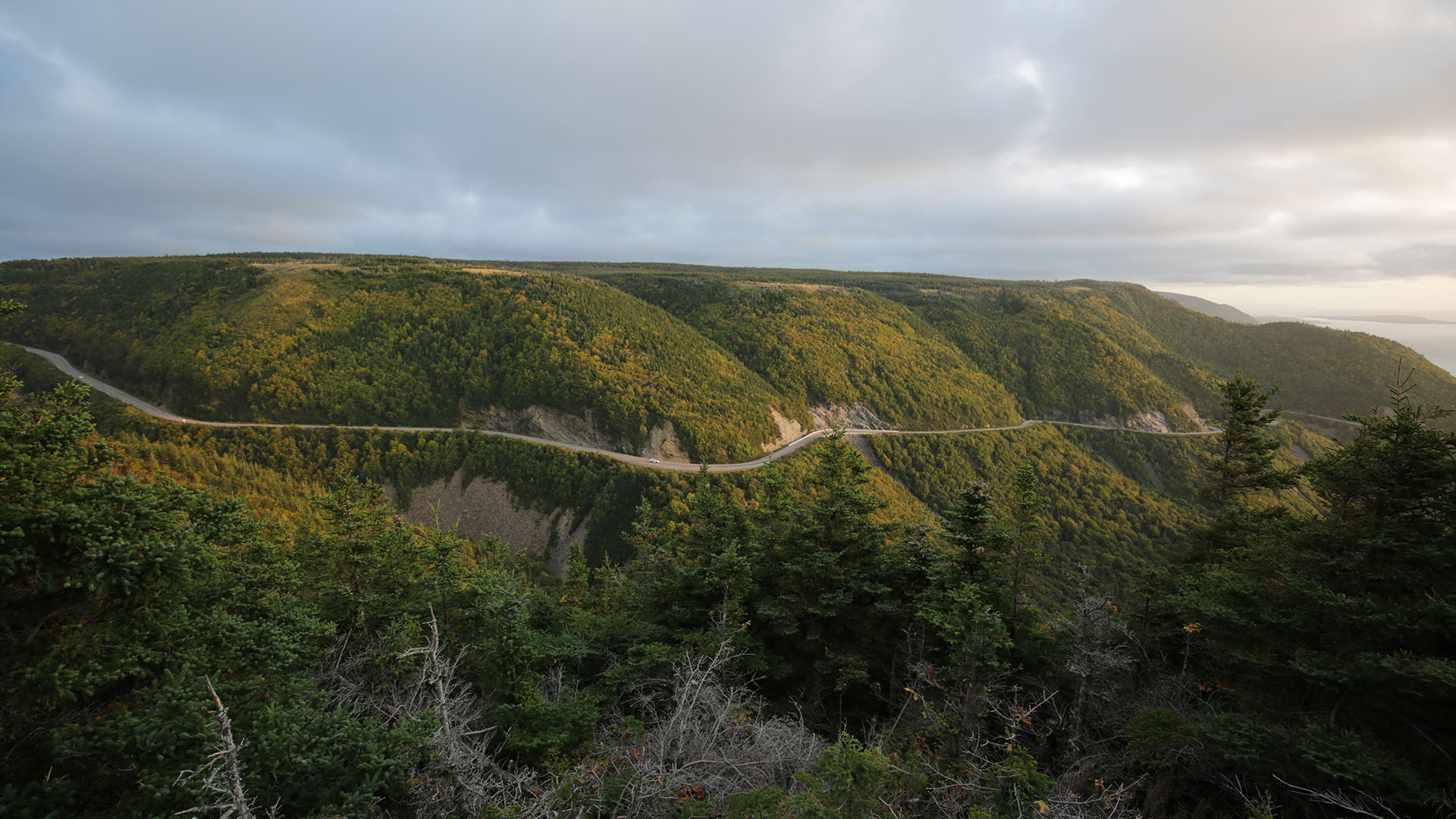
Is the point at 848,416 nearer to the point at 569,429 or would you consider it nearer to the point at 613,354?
the point at 613,354

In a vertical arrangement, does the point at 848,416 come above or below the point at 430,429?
above

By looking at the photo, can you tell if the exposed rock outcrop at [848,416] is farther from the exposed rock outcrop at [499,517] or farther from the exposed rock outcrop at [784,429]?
the exposed rock outcrop at [499,517]

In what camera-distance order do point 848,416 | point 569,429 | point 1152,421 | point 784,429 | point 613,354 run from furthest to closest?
1. point 1152,421
2. point 848,416
3. point 613,354
4. point 784,429
5. point 569,429

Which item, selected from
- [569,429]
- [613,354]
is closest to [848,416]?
[613,354]

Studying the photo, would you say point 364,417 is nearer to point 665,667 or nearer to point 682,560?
point 682,560

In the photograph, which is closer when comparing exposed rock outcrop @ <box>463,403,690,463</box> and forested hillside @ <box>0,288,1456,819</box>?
forested hillside @ <box>0,288,1456,819</box>

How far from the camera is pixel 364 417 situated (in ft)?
256

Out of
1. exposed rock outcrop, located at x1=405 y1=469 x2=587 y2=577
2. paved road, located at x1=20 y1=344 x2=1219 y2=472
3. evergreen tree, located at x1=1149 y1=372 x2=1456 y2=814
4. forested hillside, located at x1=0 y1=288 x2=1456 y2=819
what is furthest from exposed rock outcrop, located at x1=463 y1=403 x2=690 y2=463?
evergreen tree, located at x1=1149 y1=372 x2=1456 y2=814

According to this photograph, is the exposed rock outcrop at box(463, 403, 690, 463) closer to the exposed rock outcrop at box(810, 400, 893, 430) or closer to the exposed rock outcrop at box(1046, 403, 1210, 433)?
the exposed rock outcrop at box(810, 400, 893, 430)

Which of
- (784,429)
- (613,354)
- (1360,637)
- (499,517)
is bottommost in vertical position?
(499,517)

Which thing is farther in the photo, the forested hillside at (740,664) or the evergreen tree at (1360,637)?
the evergreen tree at (1360,637)

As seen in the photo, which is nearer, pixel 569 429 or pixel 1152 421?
pixel 569 429

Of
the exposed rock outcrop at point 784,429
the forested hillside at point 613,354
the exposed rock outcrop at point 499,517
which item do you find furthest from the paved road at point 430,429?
the exposed rock outcrop at point 499,517

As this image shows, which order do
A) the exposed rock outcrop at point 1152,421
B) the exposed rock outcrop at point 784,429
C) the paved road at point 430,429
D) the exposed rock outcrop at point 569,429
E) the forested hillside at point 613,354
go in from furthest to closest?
the exposed rock outcrop at point 1152,421 < the exposed rock outcrop at point 784,429 < the forested hillside at point 613,354 < the exposed rock outcrop at point 569,429 < the paved road at point 430,429
